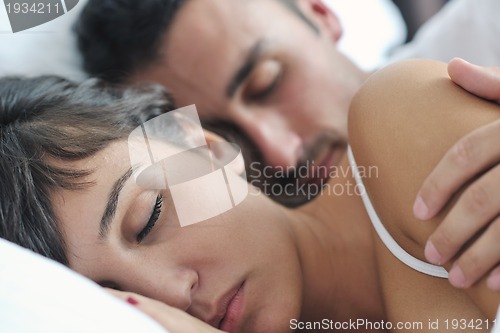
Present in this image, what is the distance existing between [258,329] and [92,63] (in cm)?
66

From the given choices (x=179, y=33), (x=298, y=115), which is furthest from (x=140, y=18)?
(x=298, y=115)

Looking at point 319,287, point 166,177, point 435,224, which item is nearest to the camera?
point 435,224

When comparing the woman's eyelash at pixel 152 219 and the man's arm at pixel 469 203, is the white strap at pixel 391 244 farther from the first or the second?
the woman's eyelash at pixel 152 219

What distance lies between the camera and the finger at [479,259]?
22.4 inches

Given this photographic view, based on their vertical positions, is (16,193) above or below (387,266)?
above

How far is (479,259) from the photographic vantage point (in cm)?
58

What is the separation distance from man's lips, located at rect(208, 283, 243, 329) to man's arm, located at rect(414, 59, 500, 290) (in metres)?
0.22

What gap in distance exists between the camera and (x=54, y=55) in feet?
3.84

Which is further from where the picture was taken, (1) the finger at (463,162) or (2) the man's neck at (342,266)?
(2) the man's neck at (342,266)

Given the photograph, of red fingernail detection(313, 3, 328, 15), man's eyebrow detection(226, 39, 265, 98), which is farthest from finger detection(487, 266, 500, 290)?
red fingernail detection(313, 3, 328, 15)

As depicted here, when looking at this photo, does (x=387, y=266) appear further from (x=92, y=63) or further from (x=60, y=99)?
(x=92, y=63)

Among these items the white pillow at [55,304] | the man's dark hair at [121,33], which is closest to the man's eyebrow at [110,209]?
the white pillow at [55,304]

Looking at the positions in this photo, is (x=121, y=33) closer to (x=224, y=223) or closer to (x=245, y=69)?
(x=245, y=69)

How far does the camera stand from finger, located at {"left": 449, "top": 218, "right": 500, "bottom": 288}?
568mm
